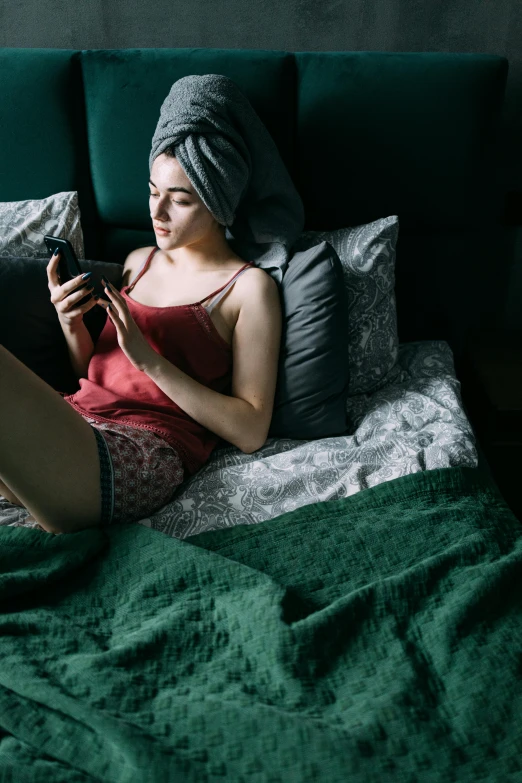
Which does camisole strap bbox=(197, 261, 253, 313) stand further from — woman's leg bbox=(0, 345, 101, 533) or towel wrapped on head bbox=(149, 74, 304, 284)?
woman's leg bbox=(0, 345, 101, 533)

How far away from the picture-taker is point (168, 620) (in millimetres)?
958

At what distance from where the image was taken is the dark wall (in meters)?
1.82

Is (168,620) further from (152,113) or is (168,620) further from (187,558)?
(152,113)

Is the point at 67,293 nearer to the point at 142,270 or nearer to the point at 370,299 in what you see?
the point at 142,270

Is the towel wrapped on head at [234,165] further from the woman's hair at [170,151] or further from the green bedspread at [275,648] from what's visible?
the green bedspread at [275,648]

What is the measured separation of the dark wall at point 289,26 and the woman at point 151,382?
61cm

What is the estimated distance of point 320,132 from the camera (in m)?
1.70

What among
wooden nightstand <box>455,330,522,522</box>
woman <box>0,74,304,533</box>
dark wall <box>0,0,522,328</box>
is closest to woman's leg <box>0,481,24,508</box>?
woman <box>0,74,304,533</box>

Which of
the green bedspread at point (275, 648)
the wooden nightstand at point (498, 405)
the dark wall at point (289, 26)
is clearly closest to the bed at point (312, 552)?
the green bedspread at point (275, 648)

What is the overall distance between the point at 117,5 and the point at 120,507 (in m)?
1.44

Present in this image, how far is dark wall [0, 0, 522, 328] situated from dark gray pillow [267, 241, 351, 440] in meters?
0.74

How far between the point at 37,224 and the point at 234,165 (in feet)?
1.76

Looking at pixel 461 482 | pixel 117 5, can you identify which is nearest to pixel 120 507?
pixel 461 482

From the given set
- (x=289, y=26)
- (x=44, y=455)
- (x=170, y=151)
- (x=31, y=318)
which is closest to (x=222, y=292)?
(x=170, y=151)
